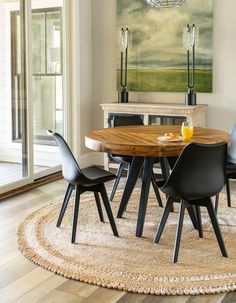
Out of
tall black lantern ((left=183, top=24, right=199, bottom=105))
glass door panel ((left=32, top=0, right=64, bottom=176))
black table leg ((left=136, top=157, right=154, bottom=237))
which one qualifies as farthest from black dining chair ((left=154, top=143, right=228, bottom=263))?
glass door panel ((left=32, top=0, right=64, bottom=176))

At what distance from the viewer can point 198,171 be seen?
3182 millimetres

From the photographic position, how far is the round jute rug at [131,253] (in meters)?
2.92

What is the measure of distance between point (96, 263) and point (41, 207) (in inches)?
53.8

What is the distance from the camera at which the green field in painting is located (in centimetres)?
555

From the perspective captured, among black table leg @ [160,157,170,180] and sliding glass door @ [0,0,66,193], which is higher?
sliding glass door @ [0,0,66,193]

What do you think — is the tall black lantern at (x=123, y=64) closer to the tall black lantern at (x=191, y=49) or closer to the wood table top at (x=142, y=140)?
the tall black lantern at (x=191, y=49)

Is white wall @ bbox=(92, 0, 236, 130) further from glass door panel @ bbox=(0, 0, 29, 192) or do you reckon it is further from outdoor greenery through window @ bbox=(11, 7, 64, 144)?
glass door panel @ bbox=(0, 0, 29, 192)

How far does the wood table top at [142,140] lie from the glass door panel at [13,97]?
142cm

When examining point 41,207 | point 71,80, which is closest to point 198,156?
point 41,207

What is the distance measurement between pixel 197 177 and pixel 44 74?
2955mm

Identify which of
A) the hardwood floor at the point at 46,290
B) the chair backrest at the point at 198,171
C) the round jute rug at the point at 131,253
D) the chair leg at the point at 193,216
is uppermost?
the chair backrest at the point at 198,171

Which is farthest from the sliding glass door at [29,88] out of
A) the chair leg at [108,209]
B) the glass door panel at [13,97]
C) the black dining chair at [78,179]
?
the chair leg at [108,209]

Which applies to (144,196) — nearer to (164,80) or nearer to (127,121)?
(127,121)

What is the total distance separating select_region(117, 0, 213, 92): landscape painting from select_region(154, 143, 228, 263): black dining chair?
8.11 feet
